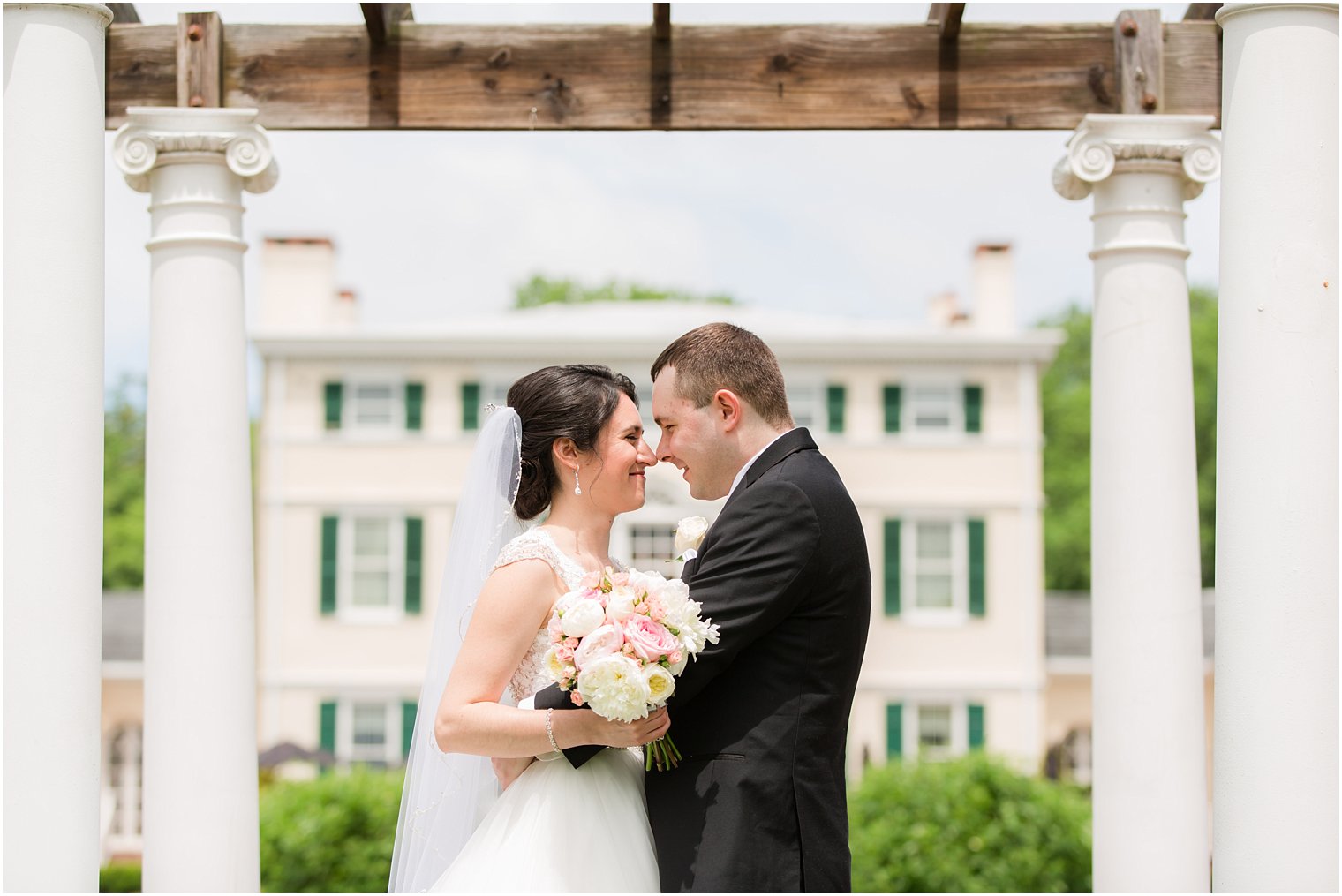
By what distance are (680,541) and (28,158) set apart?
2736 millimetres

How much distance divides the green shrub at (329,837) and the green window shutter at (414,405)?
1260 centimetres

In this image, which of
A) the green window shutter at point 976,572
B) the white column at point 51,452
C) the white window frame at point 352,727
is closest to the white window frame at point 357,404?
the white window frame at point 352,727

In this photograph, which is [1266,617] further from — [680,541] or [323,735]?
[323,735]

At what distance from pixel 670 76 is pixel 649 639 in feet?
11.2

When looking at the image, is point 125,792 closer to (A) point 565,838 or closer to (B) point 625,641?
(A) point 565,838

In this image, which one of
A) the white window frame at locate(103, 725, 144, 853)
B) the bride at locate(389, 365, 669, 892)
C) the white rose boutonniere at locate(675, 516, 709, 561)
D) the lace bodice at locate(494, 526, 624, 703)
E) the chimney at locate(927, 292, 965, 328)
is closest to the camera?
the bride at locate(389, 365, 669, 892)

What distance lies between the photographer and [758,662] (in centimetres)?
432

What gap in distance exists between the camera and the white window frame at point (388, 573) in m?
29.5

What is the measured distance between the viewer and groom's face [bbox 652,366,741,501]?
452 cm

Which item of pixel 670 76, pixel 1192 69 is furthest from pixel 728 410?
pixel 1192 69

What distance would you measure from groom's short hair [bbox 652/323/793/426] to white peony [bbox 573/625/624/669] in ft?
2.79

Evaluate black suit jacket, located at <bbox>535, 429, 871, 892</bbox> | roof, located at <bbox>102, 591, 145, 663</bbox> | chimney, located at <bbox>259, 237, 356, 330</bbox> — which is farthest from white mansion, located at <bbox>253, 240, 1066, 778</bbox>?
black suit jacket, located at <bbox>535, 429, 871, 892</bbox>

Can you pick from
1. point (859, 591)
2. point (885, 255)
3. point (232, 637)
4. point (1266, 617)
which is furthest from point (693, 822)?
point (885, 255)

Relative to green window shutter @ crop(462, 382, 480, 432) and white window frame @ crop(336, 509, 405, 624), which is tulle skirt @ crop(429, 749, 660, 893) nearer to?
green window shutter @ crop(462, 382, 480, 432)
